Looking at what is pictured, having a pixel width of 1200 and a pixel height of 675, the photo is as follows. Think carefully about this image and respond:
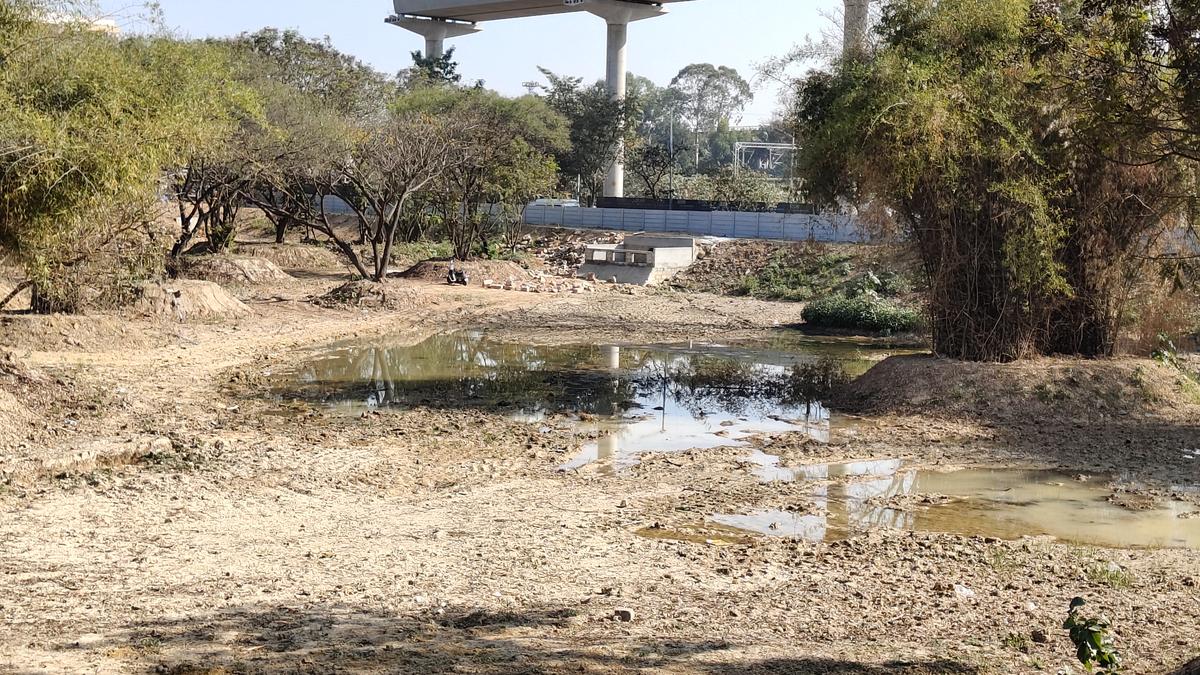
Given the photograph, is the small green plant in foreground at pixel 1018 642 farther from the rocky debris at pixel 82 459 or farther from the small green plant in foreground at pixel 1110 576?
the rocky debris at pixel 82 459

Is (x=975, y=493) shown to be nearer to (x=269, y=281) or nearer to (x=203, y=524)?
(x=203, y=524)

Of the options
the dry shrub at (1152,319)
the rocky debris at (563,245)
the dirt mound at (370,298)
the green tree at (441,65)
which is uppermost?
the green tree at (441,65)

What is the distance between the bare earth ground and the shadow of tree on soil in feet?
0.06

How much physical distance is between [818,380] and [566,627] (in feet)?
38.7

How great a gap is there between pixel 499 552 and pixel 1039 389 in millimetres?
8749

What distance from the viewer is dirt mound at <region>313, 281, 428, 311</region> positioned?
24.5m

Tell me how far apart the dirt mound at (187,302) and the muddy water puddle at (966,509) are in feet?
40.0

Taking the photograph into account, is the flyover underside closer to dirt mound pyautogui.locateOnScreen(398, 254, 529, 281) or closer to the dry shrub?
dirt mound pyautogui.locateOnScreen(398, 254, 529, 281)

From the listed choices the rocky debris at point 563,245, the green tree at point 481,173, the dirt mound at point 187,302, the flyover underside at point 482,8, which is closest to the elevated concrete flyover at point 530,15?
the flyover underside at point 482,8

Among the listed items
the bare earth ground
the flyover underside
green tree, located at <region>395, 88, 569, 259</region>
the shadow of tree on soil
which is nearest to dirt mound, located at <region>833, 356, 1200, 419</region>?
the bare earth ground

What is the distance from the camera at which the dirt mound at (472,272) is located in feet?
100

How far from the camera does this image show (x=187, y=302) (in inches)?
806

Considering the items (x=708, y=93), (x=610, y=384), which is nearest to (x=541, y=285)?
(x=610, y=384)

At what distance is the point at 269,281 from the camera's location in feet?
90.8
